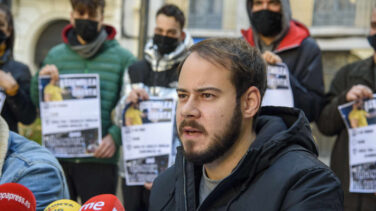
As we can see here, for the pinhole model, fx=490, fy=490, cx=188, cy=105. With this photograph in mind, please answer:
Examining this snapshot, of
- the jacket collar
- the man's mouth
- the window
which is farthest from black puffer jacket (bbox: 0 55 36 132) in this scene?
the window

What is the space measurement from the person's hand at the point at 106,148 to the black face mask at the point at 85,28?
860 mm

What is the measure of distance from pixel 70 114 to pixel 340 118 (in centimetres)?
213

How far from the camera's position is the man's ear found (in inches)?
83.1

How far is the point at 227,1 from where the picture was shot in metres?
11.5

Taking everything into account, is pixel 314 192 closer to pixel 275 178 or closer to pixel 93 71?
pixel 275 178

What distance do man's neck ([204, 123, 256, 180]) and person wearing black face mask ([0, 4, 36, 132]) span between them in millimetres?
2365

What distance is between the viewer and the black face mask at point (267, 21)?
3.68 metres

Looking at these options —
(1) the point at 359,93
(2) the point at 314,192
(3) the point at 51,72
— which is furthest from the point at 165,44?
(2) the point at 314,192

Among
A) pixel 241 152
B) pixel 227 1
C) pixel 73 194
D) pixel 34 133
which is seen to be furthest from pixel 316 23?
pixel 241 152

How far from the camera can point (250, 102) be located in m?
2.13

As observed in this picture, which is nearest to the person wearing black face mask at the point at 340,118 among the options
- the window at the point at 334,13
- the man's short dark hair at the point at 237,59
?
the man's short dark hair at the point at 237,59

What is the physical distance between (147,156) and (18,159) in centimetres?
160

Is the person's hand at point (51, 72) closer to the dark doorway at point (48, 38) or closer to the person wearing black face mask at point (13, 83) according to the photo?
the person wearing black face mask at point (13, 83)

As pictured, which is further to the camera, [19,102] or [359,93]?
[19,102]
